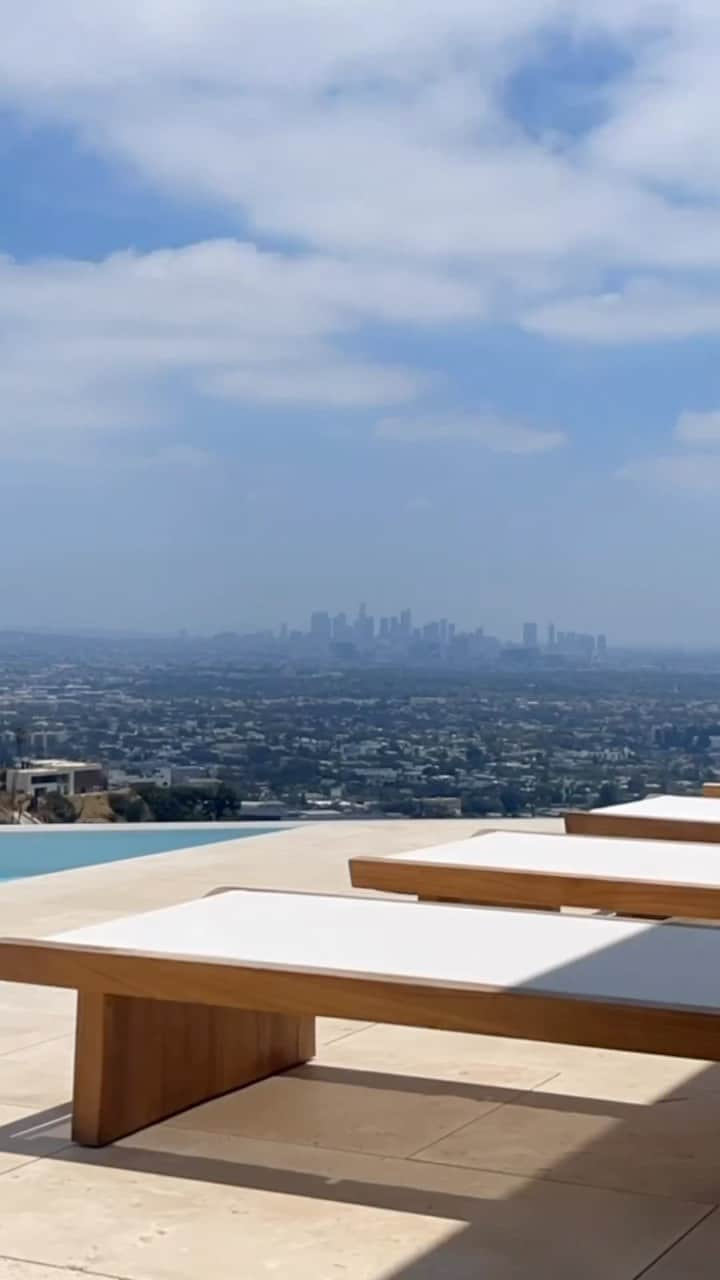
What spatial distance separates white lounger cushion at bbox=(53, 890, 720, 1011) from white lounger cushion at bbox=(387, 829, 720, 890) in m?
0.63

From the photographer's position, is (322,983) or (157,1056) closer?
(322,983)

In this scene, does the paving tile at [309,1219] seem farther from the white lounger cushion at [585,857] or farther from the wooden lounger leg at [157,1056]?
the white lounger cushion at [585,857]

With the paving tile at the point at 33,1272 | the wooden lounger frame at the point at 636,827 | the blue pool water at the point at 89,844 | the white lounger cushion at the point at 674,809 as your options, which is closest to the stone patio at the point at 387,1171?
the paving tile at the point at 33,1272

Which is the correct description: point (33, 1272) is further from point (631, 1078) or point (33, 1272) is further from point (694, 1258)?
point (631, 1078)

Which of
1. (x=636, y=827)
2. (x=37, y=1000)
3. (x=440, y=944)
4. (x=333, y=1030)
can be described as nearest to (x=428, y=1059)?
(x=333, y=1030)

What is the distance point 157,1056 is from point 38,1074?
19.0 inches

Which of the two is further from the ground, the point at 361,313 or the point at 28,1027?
the point at 361,313

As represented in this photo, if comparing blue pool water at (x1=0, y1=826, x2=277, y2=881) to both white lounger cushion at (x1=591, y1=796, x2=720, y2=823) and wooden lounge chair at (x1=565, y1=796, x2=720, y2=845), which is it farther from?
wooden lounge chair at (x1=565, y1=796, x2=720, y2=845)

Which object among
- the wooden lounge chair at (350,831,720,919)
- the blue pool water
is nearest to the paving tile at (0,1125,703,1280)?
the wooden lounge chair at (350,831,720,919)

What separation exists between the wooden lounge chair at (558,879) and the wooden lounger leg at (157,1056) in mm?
639

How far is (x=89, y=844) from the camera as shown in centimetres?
862

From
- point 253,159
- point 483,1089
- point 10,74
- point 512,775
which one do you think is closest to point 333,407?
point 253,159

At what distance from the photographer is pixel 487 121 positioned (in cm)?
1489

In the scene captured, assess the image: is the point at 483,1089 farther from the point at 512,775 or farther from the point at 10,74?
the point at 10,74
